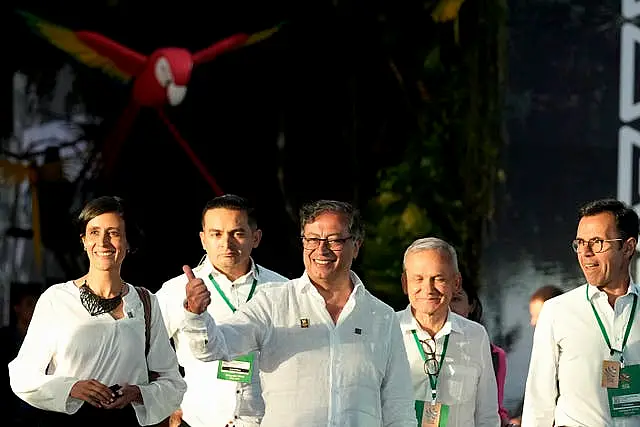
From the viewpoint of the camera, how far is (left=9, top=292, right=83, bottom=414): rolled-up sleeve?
4328 mm

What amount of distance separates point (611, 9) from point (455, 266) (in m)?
3.41

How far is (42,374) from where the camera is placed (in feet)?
14.3

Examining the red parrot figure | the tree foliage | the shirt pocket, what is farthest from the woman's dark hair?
the red parrot figure

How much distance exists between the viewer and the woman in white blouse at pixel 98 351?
172 inches

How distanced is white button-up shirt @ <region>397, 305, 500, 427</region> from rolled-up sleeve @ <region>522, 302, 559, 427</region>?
0.50ft

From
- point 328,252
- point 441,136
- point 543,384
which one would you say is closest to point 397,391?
point 328,252

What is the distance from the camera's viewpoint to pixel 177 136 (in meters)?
9.05

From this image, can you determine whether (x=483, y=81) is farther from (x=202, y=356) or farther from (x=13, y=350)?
(x=202, y=356)

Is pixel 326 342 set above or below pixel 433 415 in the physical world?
above

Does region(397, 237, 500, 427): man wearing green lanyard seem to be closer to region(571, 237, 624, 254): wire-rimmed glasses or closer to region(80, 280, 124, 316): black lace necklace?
region(571, 237, 624, 254): wire-rimmed glasses

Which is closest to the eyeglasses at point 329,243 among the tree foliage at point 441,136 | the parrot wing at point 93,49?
the tree foliage at point 441,136

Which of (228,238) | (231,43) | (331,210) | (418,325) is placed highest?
(231,43)

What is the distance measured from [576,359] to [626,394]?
20 centimetres

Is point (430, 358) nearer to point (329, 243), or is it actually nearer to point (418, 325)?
point (418, 325)
